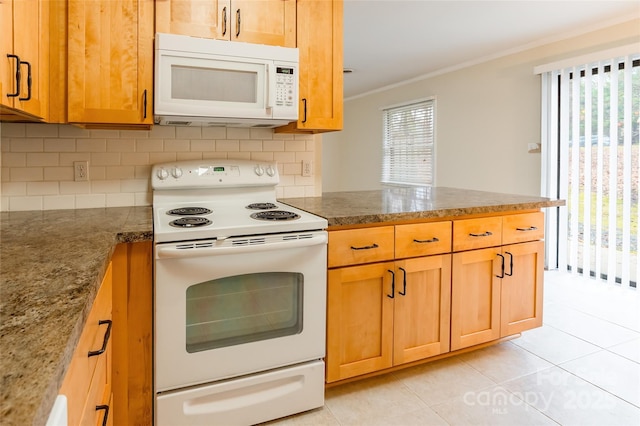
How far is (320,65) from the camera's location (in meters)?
2.30

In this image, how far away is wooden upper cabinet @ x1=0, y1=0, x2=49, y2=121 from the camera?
1384mm

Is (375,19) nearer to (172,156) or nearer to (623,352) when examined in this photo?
(172,156)

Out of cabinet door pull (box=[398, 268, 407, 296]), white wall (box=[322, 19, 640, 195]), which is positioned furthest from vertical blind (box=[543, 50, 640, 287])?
cabinet door pull (box=[398, 268, 407, 296])

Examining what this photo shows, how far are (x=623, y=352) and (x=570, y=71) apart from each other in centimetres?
274

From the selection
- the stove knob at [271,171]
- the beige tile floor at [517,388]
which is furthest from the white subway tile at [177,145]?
the beige tile floor at [517,388]

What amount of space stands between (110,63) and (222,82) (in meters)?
0.48

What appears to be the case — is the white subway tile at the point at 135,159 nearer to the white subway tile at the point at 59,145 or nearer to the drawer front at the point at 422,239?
the white subway tile at the point at 59,145

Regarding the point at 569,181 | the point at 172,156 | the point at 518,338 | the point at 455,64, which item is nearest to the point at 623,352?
the point at 518,338

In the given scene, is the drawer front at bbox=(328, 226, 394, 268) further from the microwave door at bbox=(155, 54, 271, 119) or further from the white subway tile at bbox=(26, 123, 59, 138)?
the white subway tile at bbox=(26, 123, 59, 138)

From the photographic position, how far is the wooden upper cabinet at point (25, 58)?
1.38 metres

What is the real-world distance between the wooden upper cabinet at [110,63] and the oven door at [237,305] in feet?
2.42

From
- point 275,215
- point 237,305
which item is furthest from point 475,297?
point 237,305

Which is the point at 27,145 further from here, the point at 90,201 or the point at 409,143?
the point at 409,143

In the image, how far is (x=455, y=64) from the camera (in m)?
5.35
